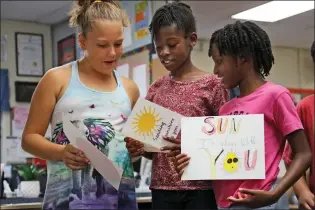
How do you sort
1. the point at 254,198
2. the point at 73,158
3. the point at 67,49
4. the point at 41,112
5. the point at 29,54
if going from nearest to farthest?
the point at 254,198, the point at 73,158, the point at 41,112, the point at 67,49, the point at 29,54

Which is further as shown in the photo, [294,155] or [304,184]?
[304,184]

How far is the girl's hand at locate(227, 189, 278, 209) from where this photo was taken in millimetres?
1334

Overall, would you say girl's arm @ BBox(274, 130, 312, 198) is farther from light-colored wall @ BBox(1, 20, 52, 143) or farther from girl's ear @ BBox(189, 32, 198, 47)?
light-colored wall @ BBox(1, 20, 52, 143)

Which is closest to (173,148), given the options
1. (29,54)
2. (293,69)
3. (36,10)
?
(36,10)

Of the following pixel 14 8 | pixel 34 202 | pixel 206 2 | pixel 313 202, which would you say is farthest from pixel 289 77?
pixel 313 202

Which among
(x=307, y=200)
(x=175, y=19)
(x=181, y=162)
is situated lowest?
(x=307, y=200)

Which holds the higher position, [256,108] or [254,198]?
[256,108]

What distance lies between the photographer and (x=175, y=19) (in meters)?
1.68

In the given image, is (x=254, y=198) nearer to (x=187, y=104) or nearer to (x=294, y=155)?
(x=294, y=155)

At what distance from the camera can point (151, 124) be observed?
152 centimetres

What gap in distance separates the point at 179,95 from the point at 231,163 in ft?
1.11

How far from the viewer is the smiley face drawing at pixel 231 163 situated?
4.58 feet

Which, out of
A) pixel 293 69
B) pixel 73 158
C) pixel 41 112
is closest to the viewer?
pixel 73 158

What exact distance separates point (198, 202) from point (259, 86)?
382 mm
